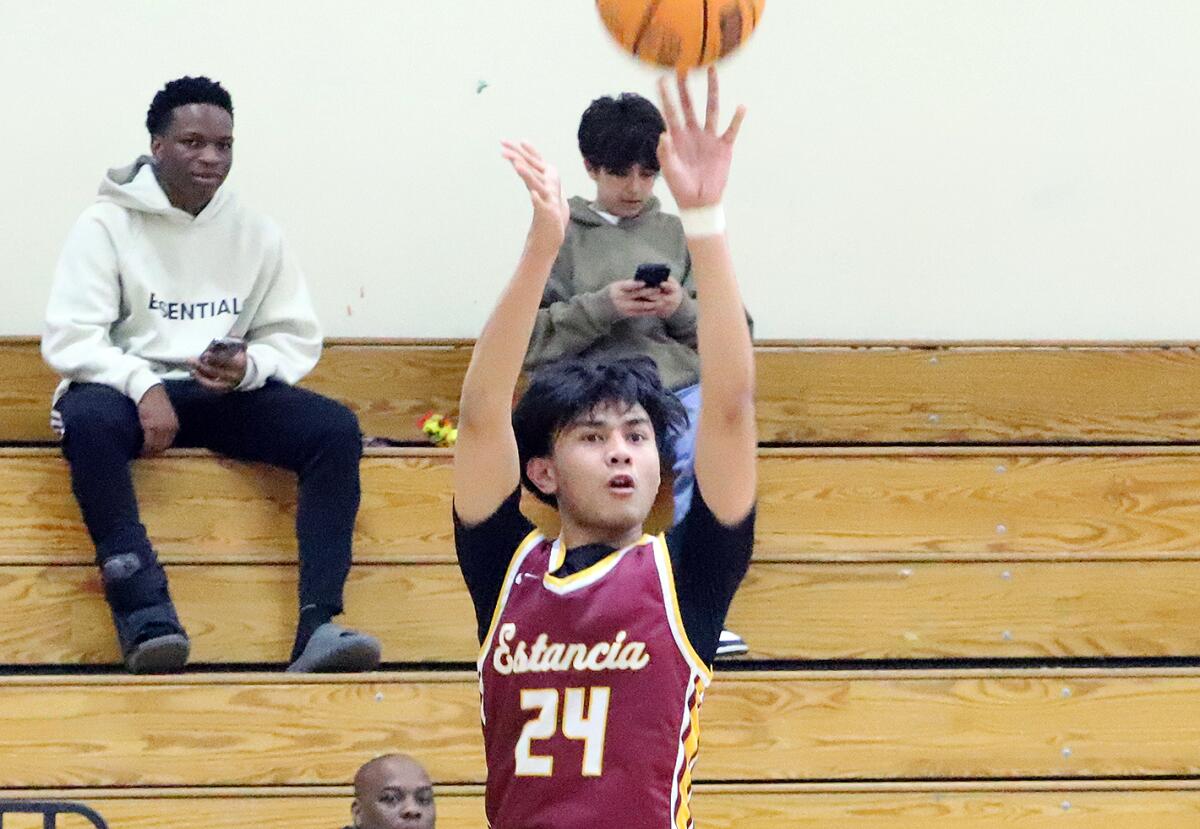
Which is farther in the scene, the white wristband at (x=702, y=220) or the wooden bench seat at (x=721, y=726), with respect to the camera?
the wooden bench seat at (x=721, y=726)

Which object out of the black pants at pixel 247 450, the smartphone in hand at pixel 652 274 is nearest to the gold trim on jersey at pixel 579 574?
the black pants at pixel 247 450

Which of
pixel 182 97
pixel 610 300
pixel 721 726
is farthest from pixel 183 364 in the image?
pixel 721 726

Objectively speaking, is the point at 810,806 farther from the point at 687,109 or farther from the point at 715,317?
the point at 687,109

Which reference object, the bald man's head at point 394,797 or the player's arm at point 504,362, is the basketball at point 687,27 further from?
the bald man's head at point 394,797

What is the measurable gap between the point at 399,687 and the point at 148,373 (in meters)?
0.81

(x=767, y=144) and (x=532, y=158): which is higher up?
(x=532, y=158)

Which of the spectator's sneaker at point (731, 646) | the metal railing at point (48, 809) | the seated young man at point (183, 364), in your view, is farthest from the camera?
the spectator's sneaker at point (731, 646)

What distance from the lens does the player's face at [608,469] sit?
1848mm

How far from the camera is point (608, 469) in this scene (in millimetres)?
1849

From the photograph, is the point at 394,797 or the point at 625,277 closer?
the point at 394,797

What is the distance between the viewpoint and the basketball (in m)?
2.13

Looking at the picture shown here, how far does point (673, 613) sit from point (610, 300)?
1.57m

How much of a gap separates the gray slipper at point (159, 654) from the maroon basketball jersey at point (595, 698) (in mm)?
1382

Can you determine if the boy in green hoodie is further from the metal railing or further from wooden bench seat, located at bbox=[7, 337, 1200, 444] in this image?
the metal railing
